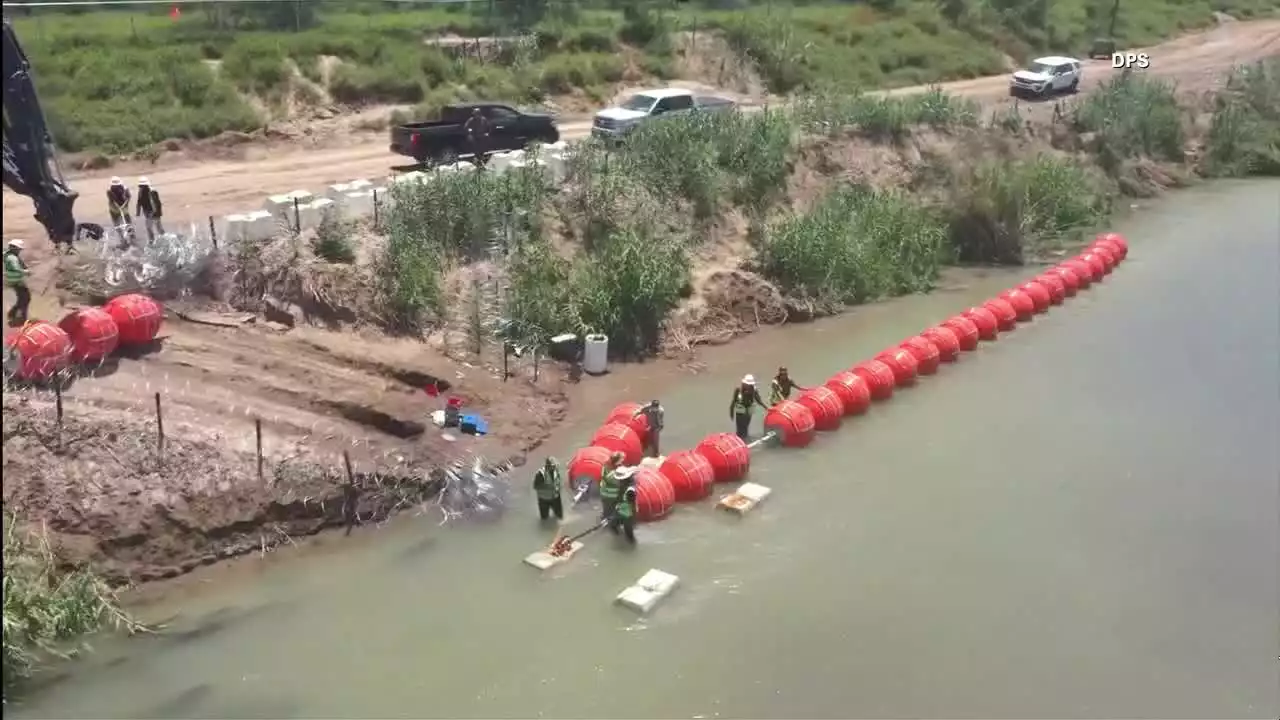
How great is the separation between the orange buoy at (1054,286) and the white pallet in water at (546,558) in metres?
16.6

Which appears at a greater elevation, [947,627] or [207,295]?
[207,295]

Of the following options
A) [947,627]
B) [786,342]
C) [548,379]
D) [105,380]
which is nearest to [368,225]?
[548,379]

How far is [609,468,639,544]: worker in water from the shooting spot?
1627 centimetres

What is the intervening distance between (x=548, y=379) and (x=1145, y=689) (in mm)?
12036

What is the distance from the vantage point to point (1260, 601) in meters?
15.7

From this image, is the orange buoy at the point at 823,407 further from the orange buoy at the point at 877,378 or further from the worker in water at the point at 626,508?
the worker in water at the point at 626,508

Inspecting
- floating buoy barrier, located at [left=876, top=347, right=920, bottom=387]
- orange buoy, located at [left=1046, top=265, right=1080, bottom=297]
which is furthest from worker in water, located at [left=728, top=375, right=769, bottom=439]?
orange buoy, located at [left=1046, top=265, right=1080, bottom=297]

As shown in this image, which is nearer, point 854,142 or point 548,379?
point 548,379

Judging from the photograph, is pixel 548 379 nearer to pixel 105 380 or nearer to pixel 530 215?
pixel 530 215

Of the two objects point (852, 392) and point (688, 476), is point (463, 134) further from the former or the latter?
point (688, 476)

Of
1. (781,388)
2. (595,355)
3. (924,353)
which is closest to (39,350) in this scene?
(595,355)

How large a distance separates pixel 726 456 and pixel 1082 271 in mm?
15588

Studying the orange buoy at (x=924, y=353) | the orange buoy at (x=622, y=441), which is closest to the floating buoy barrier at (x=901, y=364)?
the orange buoy at (x=924, y=353)

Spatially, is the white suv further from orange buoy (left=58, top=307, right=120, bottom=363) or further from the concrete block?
orange buoy (left=58, top=307, right=120, bottom=363)
